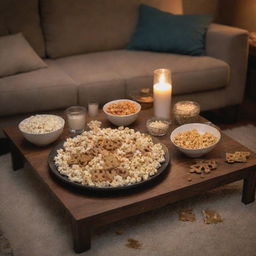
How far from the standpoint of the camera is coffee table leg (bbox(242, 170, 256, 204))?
216 cm

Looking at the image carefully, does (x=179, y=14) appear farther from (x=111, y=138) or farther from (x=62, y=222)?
(x=62, y=222)

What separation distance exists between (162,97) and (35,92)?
785 mm

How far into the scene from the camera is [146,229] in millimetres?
2070

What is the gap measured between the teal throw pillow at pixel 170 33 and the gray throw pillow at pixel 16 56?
2.68 ft

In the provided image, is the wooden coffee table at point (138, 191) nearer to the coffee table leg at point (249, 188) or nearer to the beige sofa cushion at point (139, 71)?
the coffee table leg at point (249, 188)

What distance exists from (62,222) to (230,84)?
170 centimetres

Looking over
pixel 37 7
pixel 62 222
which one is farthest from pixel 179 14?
pixel 62 222

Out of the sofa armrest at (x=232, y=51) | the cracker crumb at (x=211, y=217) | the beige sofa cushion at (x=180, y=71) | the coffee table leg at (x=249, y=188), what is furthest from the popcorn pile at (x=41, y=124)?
the sofa armrest at (x=232, y=51)

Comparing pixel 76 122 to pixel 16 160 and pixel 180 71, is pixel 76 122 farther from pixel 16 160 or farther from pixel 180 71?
pixel 180 71

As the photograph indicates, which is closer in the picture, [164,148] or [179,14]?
[164,148]

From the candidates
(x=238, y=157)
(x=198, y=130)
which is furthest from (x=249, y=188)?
(x=198, y=130)

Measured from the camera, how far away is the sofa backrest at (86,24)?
3.25 meters

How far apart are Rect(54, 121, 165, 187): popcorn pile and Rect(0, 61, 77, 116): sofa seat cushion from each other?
0.57 metres

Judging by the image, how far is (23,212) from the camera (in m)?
2.21
